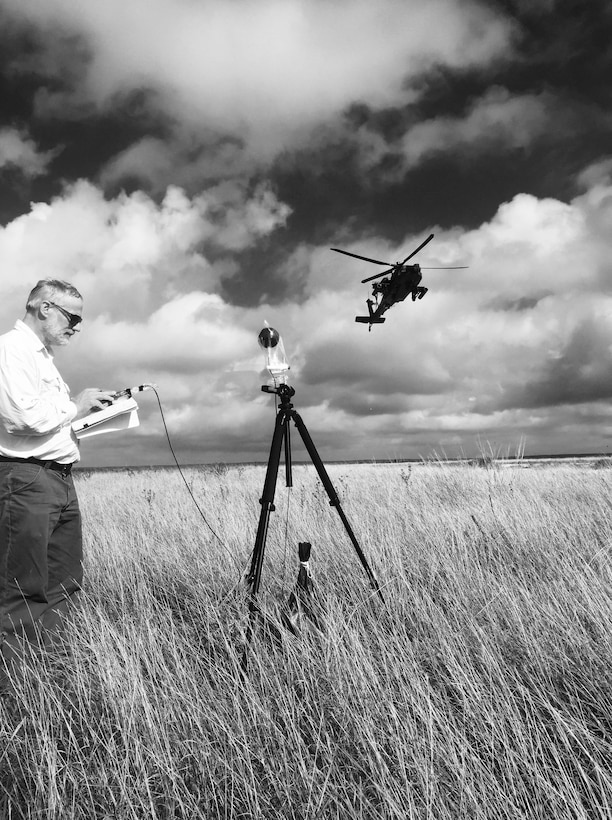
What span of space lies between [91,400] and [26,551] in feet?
3.13

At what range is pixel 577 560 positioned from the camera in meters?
4.09

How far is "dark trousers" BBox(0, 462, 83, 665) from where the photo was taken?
2808 millimetres

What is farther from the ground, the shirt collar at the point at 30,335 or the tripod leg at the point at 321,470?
the shirt collar at the point at 30,335

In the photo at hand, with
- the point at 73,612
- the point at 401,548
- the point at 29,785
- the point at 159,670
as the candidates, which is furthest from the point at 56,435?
the point at 401,548

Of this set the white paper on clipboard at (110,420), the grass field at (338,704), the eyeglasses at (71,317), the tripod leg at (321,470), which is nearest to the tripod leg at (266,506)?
the tripod leg at (321,470)

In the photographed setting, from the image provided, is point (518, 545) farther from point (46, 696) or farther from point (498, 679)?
point (46, 696)

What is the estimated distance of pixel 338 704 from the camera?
7.01 ft

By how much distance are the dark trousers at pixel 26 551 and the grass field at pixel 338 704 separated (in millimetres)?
212

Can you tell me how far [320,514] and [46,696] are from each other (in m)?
4.04

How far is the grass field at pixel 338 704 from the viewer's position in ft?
5.67

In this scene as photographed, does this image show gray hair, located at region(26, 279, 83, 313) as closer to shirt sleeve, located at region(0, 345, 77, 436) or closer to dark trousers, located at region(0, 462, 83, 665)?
shirt sleeve, located at region(0, 345, 77, 436)

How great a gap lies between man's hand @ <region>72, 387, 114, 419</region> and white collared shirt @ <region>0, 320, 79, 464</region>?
103mm

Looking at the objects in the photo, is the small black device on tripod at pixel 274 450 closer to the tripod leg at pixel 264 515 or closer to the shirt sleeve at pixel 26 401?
the tripod leg at pixel 264 515

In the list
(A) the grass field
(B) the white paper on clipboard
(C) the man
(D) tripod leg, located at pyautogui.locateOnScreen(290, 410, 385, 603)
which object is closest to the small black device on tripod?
(D) tripod leg, located at pyautogui.locateOnScreen(290, 410, 385, 603)
